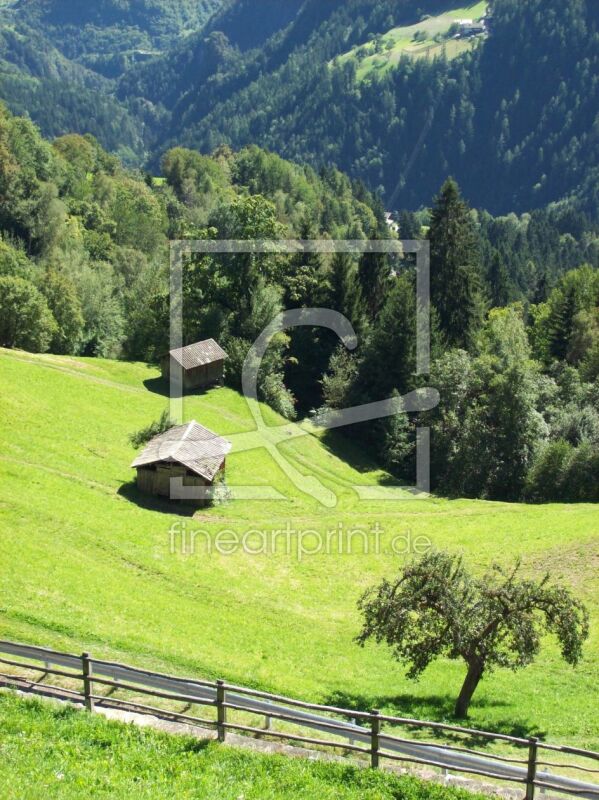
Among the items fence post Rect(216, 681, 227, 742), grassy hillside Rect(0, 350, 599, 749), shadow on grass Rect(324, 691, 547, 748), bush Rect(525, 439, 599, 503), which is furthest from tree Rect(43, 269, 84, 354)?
fence post Rect(216, 681, 227, 742)

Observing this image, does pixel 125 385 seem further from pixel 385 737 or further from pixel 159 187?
pixel 159 187

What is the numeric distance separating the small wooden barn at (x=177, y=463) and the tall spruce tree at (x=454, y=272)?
41.0 meters

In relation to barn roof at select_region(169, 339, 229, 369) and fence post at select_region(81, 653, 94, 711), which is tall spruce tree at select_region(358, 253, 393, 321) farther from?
fence post at select_region(81, 653, 94, 711)

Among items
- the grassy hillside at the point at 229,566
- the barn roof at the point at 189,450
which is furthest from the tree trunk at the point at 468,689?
the barn roof at the point at 189,450

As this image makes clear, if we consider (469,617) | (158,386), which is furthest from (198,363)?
(469,617)

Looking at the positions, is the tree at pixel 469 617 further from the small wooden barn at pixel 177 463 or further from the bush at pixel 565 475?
the bush at pixel 565 475

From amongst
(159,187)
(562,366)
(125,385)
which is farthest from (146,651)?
(159,187)

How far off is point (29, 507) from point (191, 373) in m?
31.6

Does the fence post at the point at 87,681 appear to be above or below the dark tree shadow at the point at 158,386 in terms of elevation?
below

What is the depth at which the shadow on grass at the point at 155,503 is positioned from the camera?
147ft

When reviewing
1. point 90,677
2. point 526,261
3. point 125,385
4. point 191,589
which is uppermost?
point 526,261

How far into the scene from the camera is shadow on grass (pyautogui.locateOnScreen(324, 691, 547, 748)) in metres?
24.2

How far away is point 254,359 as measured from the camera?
7419 centimetres

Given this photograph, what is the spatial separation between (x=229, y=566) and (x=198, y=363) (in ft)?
106
